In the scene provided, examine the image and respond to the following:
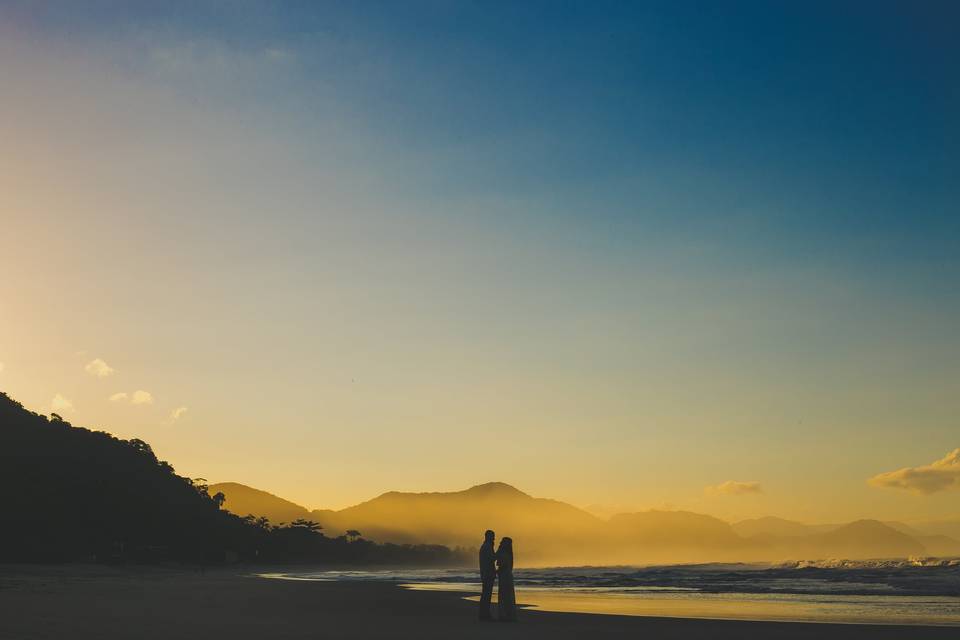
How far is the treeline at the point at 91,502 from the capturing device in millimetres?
75438

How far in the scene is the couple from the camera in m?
19.6

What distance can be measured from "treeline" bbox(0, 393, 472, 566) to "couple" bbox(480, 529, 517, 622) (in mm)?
63343

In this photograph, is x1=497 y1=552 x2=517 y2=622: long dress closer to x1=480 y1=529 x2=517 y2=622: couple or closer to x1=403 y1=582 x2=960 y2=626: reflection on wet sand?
x1=480 y1=529 x2=517 y2=622: couple

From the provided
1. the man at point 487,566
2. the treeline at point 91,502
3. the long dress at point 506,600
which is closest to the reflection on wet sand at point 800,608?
the man at point 487,566

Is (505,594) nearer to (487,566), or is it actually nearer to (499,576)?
(499,576)

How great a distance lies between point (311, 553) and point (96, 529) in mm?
92895

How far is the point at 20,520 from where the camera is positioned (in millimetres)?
72688

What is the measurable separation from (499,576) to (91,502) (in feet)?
279

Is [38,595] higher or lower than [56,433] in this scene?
lower

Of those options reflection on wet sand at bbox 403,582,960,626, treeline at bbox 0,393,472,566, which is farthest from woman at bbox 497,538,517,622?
treeline at bbox 0,393,472,566

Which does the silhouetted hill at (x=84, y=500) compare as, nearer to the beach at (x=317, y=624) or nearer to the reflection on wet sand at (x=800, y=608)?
the beach at (x=317, y=624)

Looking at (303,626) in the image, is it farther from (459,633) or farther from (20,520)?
(20,520)

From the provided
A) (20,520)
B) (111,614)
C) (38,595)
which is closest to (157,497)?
(20,520)

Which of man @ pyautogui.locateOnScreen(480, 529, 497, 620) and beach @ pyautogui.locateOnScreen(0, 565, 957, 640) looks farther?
man @ pyautogui.locateOnScreen(480, 529, 497, 620)
